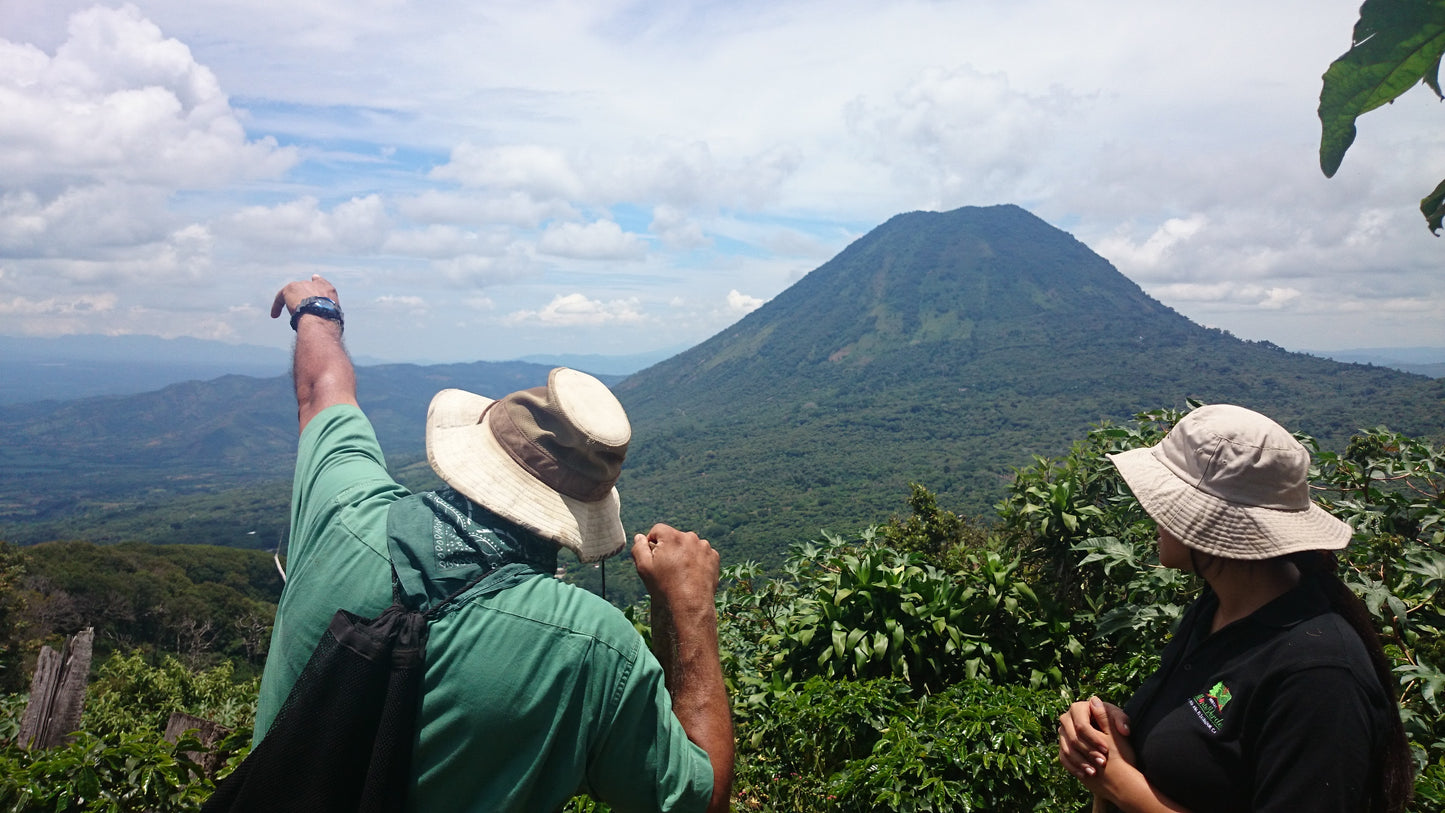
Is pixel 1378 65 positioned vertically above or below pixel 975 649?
above

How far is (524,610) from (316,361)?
3.79 ft

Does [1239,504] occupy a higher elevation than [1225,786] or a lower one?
higher

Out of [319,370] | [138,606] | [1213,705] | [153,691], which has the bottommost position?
[138,606]

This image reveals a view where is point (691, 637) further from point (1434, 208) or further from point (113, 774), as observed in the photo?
point (113, 774)

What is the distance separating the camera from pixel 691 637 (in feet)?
4.81

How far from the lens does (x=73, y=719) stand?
345 cm

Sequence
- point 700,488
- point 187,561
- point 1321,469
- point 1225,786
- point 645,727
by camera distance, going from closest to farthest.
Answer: point 645,727 < point 1225,786 < point 1321,469 < point 187,561 < point 700,488

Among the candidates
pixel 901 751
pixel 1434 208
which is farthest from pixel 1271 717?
pixel 901 751

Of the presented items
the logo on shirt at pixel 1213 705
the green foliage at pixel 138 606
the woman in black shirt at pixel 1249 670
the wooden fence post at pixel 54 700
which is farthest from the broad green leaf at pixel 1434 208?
the green foliage at pixel 138 606

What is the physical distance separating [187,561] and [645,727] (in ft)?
162

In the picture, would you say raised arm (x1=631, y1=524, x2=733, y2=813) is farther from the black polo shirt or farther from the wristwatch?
the wristwatch

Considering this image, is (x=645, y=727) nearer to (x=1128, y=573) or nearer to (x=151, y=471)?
(x=1128, y=573)

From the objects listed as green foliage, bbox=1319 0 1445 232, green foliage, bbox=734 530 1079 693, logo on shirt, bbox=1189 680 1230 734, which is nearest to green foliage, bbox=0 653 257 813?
green foliage, bbox=734 530 1079 693

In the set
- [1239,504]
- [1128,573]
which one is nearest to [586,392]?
[1239,504]
